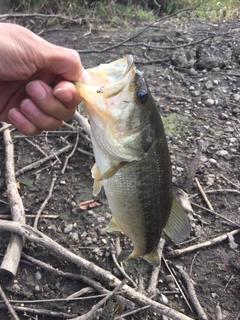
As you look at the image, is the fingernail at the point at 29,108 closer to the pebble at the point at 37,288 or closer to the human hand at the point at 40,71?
the human hand at the point at 40,71

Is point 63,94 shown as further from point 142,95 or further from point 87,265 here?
point 87,265

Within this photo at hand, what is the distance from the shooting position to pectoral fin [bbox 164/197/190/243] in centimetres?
193

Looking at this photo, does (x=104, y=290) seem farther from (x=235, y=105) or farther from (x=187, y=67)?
(x=187, y=67)

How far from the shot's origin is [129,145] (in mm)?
1699

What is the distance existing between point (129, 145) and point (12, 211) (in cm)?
174

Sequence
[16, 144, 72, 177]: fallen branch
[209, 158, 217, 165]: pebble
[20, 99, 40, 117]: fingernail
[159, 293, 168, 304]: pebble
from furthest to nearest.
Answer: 1. [209, 158, 217, 165]: pebble
2. [16, 144, 72, 177]: fallen branch
3. [159, 293, 168, 304]: pebble
4. [20, 99, 40, 117]: fingernail

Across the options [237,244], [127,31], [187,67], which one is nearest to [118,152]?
[237,244]

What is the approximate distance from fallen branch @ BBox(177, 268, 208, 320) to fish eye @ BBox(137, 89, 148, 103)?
161 centimetres

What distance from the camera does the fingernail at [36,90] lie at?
1968mm

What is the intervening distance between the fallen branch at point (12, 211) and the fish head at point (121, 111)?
144cm

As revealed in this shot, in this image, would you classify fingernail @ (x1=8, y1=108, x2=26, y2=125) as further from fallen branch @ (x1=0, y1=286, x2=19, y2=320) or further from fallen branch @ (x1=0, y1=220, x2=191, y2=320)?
fallen branch @ (x1=0, y1=286, x2=19, y2=320)

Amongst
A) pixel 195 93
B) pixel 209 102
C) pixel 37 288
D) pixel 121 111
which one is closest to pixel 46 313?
pixel 37 288

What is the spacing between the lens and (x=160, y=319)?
2539 millimetres

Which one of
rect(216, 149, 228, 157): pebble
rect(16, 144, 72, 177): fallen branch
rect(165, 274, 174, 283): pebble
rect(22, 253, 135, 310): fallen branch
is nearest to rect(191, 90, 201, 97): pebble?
rect(216, 149, 228, 157): pebble
